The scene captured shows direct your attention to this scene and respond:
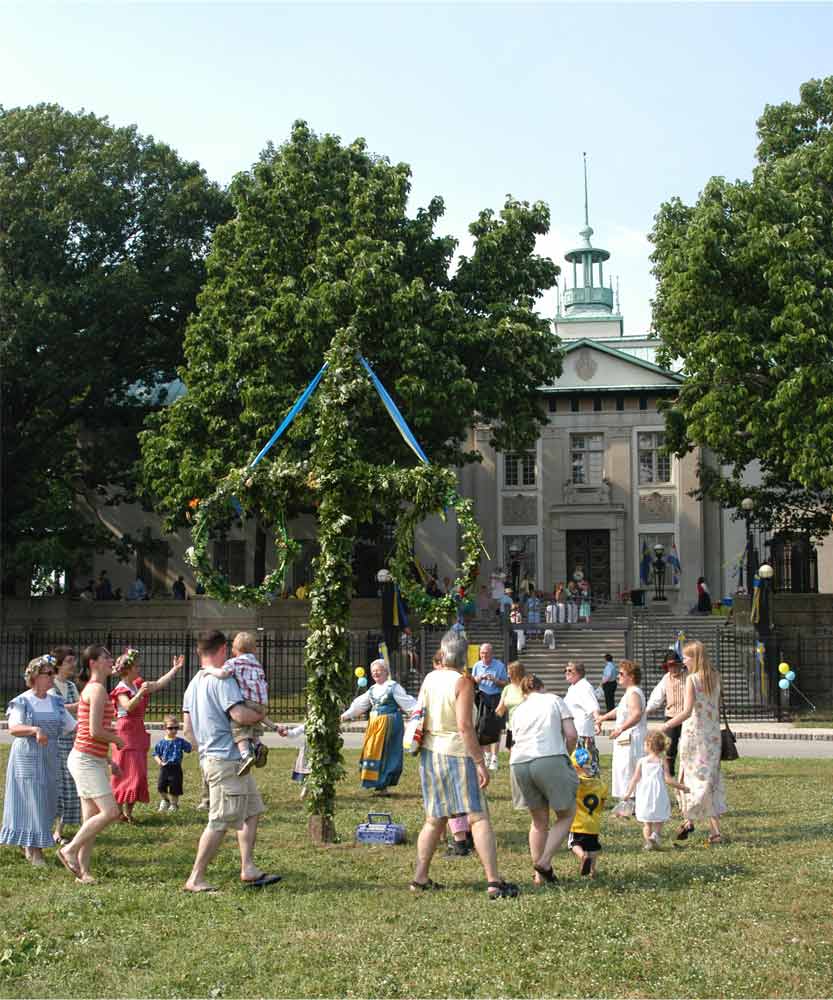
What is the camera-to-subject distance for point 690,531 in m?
43.6

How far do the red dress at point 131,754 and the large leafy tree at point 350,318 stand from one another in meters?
16.7

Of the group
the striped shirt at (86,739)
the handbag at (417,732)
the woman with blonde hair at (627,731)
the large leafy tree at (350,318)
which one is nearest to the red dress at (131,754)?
the striped shirt at (86,739)

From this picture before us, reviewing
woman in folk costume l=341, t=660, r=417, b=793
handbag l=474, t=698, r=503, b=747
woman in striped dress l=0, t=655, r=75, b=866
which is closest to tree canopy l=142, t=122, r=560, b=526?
woman in folk costume l=341, t=660, r=417, b=793

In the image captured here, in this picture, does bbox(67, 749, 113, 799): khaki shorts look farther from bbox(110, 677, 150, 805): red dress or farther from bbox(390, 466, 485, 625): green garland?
bbox(390, 466, 485, 625): green garland

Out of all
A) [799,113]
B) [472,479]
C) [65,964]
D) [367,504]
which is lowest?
[65,964]

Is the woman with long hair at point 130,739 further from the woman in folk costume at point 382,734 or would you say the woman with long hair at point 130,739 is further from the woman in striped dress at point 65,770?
the woman in folk costume at point 382,734

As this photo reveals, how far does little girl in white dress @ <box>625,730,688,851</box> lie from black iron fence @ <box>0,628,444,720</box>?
18.2m

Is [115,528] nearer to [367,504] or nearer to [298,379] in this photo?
[298,379]

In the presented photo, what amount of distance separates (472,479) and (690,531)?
8023 millimetres

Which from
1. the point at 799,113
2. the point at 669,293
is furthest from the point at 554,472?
the point at 799,113

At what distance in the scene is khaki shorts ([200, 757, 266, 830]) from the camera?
8922mm

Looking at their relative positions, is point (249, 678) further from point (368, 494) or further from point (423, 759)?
point (368, 494)

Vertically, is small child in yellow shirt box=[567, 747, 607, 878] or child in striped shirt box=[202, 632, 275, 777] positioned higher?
child in striped shirt box=[202, 632, 275, 777]

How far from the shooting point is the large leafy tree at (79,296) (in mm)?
34562
